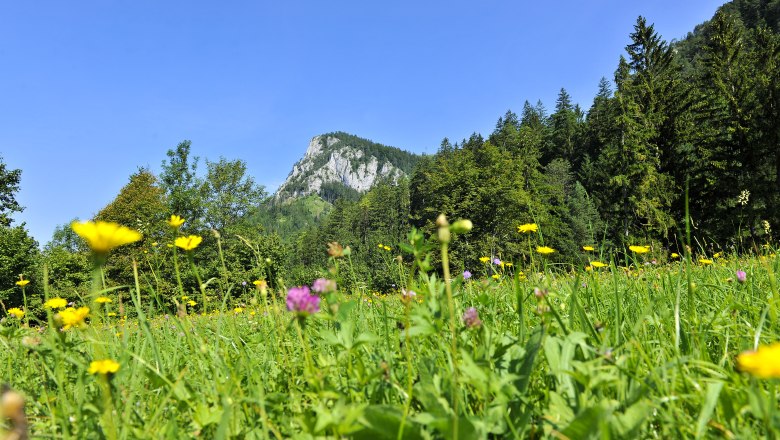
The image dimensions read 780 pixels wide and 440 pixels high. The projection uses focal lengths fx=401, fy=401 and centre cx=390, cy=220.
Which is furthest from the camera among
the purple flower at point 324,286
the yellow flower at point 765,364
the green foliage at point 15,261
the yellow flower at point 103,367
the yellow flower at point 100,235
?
the green foliage at point 15,261

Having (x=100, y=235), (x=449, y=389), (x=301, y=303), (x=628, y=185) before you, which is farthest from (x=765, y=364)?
(x=628, y=185)

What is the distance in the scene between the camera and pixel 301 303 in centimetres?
97

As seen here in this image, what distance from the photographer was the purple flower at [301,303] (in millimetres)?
950

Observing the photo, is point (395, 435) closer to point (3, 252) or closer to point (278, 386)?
point (278, 386)

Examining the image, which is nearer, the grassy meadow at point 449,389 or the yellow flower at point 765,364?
the yellow flower at point 765,364

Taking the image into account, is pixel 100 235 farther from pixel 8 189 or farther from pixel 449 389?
pixel 8 189

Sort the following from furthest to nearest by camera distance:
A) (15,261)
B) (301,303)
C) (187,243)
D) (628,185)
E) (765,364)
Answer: (628,185), (15,261), (187,243), (301,303), (765,364)

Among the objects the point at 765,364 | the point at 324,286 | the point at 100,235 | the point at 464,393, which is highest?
the point at 100,235

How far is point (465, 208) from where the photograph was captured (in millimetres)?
30234

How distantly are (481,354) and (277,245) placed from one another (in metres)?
28.8

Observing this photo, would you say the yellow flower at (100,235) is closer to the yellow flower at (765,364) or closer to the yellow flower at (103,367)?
the yellow flower at (103,367)

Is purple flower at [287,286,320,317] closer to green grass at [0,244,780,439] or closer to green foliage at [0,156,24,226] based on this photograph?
green grass at [0,244,780,439]

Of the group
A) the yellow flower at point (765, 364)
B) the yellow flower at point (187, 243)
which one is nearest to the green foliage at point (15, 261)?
the yellow flower at point (187, 243)

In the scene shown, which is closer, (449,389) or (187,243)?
(449,389)
